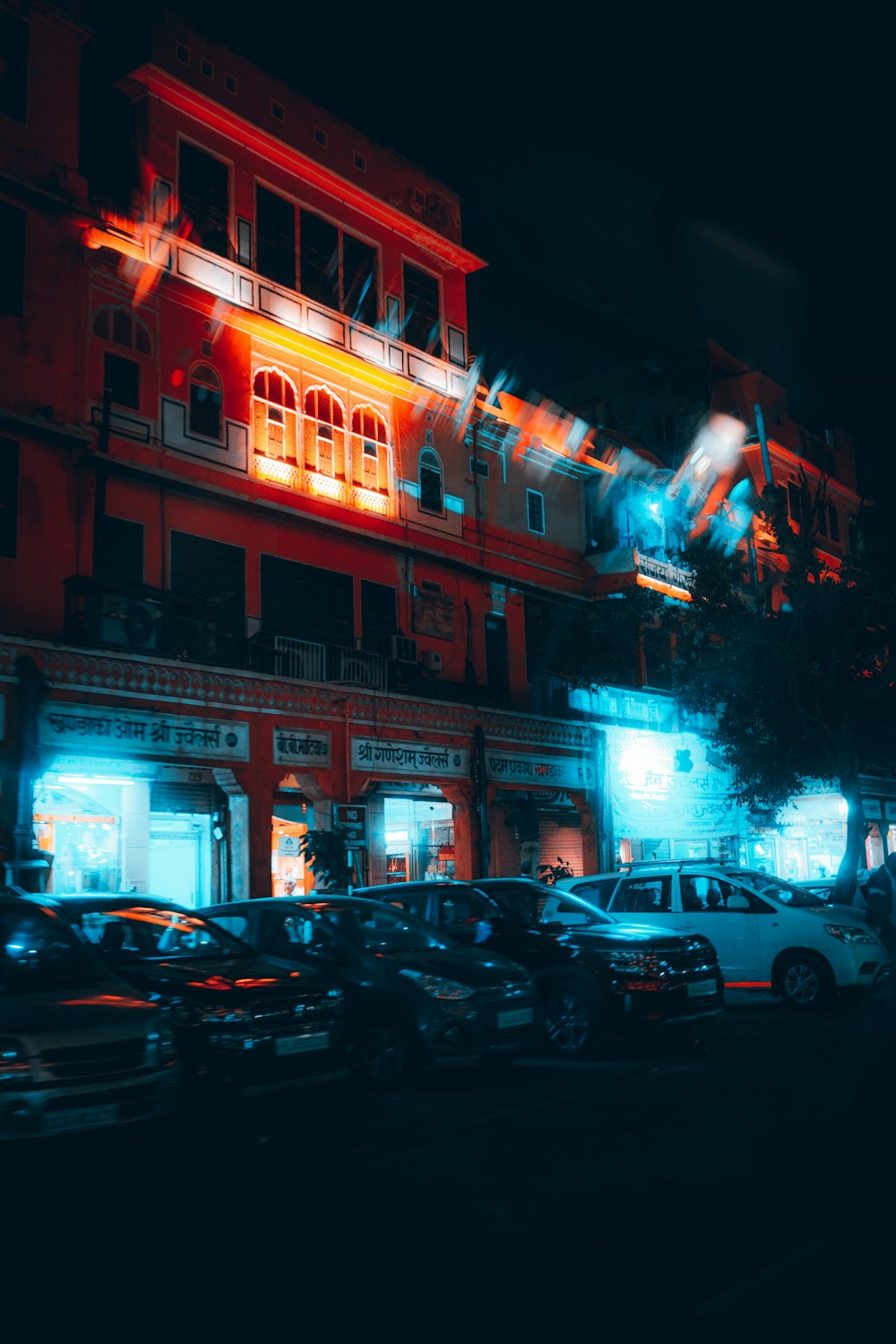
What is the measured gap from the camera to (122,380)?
2062 centimetres

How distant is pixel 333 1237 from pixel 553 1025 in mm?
6944

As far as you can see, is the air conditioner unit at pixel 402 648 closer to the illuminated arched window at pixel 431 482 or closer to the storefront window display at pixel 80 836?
the illuminated arched window at pixel 431 482

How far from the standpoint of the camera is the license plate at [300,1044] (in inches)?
377

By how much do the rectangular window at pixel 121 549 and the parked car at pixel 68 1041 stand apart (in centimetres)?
1147

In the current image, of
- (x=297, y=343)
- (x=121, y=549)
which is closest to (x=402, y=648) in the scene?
(x=297, y=343)

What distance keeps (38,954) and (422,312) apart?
69.8 ft

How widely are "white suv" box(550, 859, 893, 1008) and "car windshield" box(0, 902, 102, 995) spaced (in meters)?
7.04

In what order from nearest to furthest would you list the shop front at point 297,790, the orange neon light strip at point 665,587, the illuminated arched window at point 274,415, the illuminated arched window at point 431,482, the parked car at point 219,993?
the parked car at point 219,993 → the shop front at point 297,790 → the illuminated arched window at point 274,415 → the illuminated arched window at point 431,482 → the orange neon light strip at point 665,587

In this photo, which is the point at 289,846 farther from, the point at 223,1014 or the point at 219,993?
the point at 223,1014

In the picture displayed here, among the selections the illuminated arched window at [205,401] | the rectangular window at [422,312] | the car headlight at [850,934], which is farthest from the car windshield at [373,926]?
the rectangular window at [422,312]

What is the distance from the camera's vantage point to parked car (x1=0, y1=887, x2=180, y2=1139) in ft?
24.2

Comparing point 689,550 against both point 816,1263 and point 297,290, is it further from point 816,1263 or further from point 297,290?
point 816,1263

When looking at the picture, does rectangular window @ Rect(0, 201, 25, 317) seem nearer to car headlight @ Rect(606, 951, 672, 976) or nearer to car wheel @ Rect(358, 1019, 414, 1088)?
car wheel @ Rect(358, 1019, 414, 1088)

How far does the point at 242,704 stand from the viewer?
20.0 meters
